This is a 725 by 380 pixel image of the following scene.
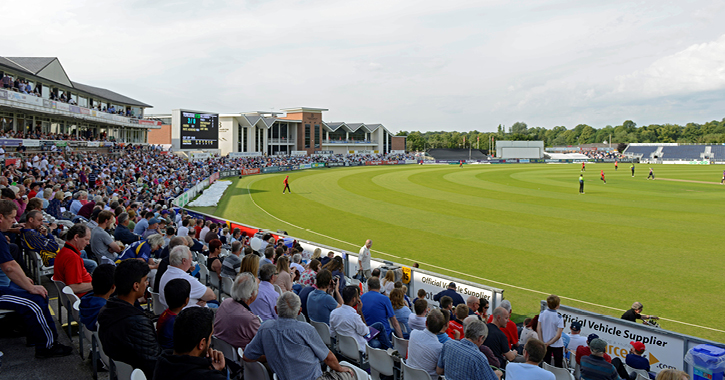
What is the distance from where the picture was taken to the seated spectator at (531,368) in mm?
4293

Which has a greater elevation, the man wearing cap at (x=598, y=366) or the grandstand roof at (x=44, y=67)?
the grandstand roof at (x=44, y=67)

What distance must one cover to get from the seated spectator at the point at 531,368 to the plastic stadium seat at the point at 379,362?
4.78 feet

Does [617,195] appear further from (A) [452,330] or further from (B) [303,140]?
(B) [303,140]

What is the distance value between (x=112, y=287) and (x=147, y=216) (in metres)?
8.08

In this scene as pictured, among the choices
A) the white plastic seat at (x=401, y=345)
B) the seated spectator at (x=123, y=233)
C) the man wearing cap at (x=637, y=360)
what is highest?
the seated spectator at (x=123, y=233)

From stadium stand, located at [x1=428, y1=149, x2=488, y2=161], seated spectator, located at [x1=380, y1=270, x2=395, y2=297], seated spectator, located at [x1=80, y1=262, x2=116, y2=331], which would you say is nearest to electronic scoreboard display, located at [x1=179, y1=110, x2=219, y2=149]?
seated spectator, located at [x1=380, y1=270, x2=395, y2=297]

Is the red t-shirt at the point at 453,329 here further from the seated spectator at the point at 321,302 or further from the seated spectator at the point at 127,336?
the seated spectator at the point at 127,336

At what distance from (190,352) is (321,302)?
2995mm

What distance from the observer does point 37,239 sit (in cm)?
732

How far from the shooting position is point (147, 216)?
12297 millimetres

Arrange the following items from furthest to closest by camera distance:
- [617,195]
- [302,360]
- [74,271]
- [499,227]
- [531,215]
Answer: [617,195] < [531,215] < [499,227] < [74,271] < [302,360]

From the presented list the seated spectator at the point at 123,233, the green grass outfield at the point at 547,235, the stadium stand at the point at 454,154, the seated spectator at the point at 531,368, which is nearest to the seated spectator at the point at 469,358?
the seated spectator at the point at 531,368

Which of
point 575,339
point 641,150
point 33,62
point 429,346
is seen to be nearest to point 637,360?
point 575,339

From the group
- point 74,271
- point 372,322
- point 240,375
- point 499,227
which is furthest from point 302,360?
point 499,227
